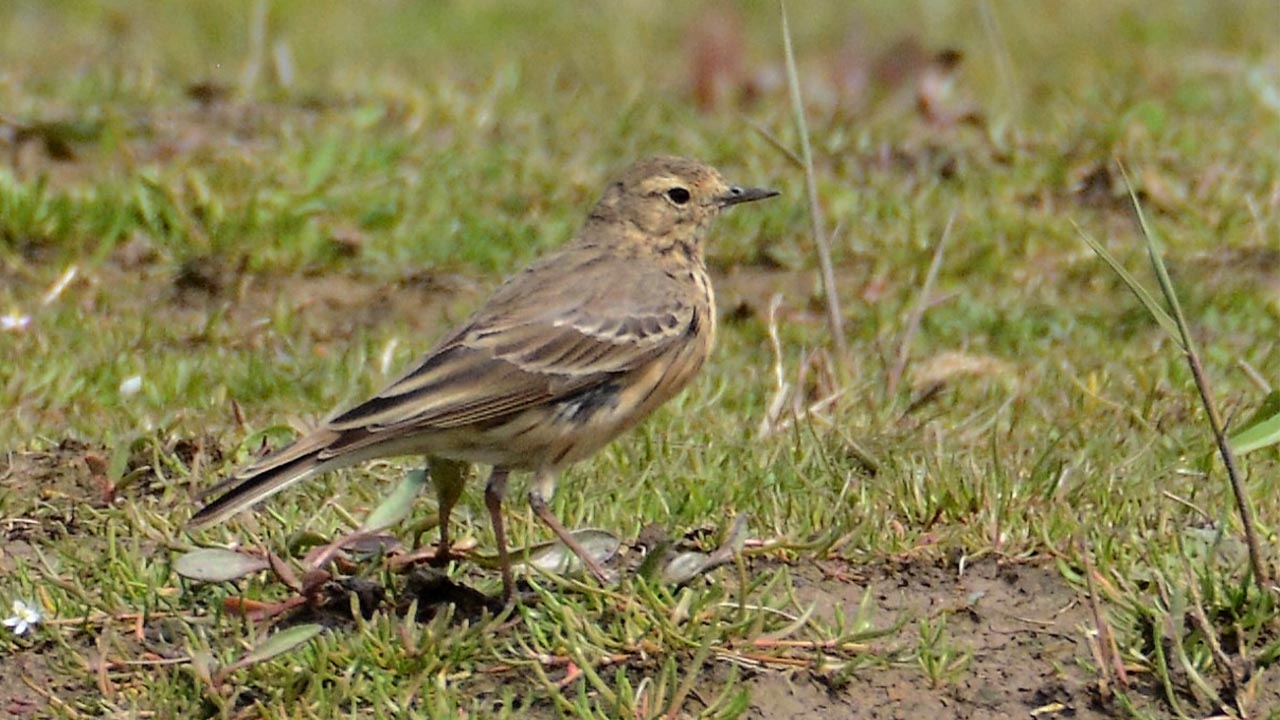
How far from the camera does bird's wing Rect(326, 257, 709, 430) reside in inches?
200

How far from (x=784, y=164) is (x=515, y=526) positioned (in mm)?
3799

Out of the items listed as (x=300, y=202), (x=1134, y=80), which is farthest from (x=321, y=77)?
(x=1134, y=80)

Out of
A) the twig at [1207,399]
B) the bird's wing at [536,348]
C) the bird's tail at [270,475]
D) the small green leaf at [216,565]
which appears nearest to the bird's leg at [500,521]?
the bird's wing at [536,348]

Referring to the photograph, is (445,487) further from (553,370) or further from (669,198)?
(669,198)

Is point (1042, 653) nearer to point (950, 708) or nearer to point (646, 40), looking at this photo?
point (950, 708)

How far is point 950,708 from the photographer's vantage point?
4680 millimetres

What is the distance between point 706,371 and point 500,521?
2242mm

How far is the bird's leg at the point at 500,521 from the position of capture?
4836mm

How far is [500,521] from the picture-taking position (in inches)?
197

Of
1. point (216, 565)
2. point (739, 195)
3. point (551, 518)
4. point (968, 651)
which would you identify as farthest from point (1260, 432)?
point (216, 565)

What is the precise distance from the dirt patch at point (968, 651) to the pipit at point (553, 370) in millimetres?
608

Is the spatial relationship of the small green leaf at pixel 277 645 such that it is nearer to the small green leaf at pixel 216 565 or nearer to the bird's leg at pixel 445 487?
the small green leaf at pixel 216 565

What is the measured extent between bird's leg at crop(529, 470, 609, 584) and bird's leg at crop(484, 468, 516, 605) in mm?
84

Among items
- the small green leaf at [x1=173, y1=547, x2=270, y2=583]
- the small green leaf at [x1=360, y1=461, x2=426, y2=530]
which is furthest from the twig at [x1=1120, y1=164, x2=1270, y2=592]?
the small green leaf at [x1=173, y1=547, x2=270, y2=583]
